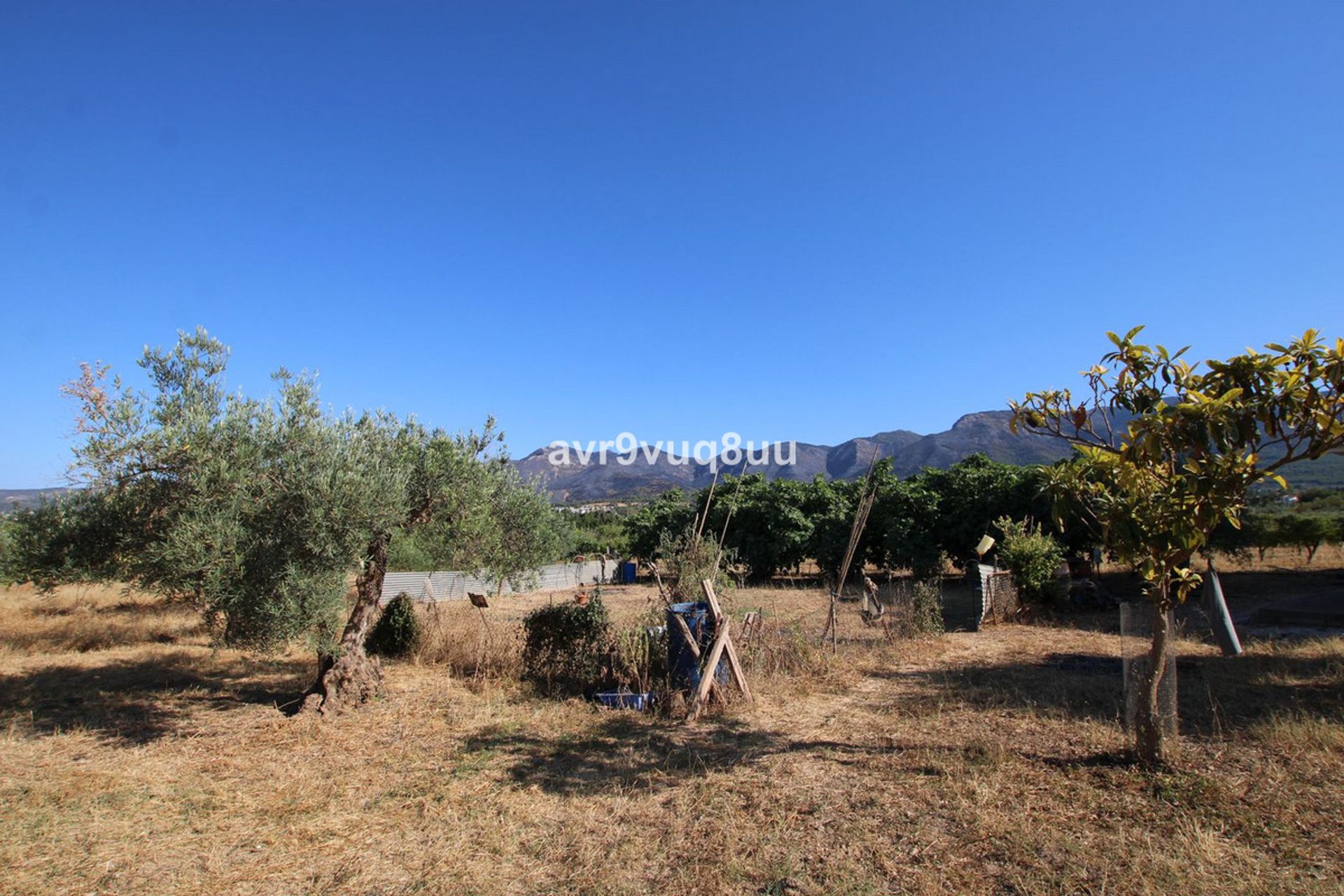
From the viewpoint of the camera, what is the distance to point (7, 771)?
5.81 m

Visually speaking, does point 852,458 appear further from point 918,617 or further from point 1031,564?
point 918,617

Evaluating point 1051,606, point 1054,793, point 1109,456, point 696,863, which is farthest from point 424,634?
point 1051,606

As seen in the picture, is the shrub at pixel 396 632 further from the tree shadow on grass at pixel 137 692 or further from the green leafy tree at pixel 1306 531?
the green leafy tree at pixel 1306 531

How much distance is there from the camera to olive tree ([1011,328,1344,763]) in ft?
14.1

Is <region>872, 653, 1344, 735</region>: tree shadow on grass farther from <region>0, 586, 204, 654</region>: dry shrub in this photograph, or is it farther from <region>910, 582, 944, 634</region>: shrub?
<region>0, 586, 204, 654</region>: dry shrub

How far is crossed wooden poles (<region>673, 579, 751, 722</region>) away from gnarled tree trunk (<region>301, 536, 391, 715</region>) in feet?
11.3

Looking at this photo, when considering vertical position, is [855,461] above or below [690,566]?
above

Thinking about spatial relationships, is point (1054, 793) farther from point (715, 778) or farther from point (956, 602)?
point (956, 602)

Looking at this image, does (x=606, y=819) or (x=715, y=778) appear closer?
(x=606, y=819)

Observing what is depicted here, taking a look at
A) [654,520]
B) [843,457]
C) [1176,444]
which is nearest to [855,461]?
[843,457]

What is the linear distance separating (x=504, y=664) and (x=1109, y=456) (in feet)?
25.0

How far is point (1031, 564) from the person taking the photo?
46.2 ft

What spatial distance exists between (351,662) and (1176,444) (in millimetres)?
8063

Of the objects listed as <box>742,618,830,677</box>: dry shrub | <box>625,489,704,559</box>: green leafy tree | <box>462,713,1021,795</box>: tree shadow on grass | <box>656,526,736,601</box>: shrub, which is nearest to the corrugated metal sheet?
<box>656,526,736,601</box>: shrub
